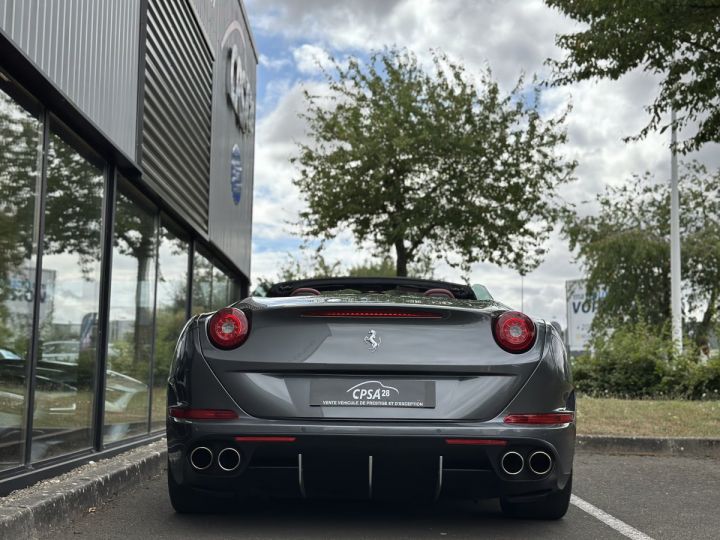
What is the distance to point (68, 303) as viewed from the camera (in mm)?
6875

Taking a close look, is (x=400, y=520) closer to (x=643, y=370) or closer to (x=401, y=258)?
(x=643, y=370)

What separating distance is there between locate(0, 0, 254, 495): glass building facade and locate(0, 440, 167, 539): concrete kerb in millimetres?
244

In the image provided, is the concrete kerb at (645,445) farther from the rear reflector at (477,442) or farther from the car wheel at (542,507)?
the rear reflector at (477,442)

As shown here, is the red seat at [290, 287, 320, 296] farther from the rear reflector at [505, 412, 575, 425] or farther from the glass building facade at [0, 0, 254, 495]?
the glass building facade at [0, 0, 254, 495]

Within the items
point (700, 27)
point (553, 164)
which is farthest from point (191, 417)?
point (553, 164)

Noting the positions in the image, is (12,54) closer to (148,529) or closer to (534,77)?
(148,529)

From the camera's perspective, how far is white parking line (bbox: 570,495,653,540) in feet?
15.7

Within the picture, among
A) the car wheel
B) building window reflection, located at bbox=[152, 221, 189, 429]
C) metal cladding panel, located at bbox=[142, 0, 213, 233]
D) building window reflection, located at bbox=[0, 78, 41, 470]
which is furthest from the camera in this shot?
building window reflection, located at bbox=[152, 221, 189, 429]

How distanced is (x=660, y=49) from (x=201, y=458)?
869cm

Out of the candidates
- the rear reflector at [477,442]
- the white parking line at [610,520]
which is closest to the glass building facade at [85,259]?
the rear reflector at [477,442]

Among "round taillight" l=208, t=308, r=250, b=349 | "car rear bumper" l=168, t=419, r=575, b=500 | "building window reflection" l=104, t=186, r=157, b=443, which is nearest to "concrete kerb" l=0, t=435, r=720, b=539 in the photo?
"building window reflection" l=104, t=186, r=157, b=443

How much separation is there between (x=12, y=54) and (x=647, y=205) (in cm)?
3326

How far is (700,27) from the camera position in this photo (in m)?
10.2

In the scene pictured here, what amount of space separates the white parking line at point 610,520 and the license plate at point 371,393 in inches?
52.7
